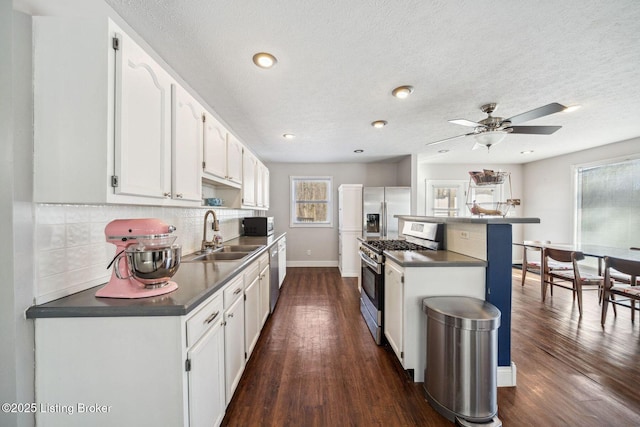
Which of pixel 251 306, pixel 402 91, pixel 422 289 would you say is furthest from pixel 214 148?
pixel 422 289

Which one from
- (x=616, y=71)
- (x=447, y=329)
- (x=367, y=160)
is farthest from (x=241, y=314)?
(x=367, y=160)

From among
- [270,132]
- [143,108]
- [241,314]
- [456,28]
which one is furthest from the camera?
[270,132]

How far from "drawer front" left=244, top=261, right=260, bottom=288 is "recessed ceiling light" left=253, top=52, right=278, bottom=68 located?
1.66 m

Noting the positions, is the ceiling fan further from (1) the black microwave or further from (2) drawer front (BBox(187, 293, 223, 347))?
(1) the black microwave

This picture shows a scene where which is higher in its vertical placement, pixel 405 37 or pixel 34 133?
pixel 405 37

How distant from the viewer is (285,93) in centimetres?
242

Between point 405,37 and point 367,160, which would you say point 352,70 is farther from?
point 367,160

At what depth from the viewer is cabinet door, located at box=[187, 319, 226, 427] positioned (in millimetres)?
1089

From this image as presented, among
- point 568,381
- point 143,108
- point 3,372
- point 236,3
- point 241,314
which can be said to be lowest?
point 568,381

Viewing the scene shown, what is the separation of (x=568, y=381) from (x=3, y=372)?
3.40 m

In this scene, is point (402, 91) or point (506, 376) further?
point (402, 91)

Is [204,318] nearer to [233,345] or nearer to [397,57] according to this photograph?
[233,345]

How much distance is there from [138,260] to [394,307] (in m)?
1.88

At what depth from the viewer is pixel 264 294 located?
2.62 meters
